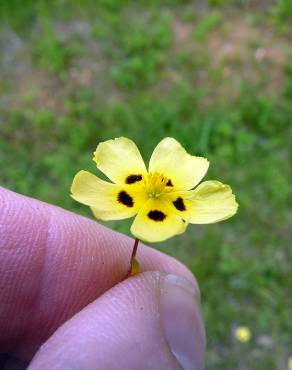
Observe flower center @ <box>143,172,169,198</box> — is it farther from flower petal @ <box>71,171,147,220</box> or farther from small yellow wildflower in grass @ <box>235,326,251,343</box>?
small yellow wildflower in grass @ <box>235,326,251,343</box>

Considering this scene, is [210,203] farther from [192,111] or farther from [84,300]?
[192,111]

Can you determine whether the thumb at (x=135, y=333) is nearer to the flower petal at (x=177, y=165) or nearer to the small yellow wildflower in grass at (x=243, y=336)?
the flower petal at (x=177, y=165)

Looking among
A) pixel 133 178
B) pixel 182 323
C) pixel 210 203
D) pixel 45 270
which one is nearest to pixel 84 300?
pixel 45 270

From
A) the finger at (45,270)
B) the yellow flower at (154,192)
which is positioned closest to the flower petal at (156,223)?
the yellow flower at (154,192)

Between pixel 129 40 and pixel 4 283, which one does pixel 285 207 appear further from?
pixel 4 283

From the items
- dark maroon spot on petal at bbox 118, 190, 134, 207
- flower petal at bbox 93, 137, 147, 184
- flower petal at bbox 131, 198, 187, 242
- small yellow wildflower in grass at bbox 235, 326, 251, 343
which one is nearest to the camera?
flower petal at bbox 131, 198, 187, 242

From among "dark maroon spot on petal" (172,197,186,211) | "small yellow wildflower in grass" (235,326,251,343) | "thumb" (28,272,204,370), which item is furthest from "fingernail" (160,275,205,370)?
"small yellow wildflower in grass" (235,326,251,343)

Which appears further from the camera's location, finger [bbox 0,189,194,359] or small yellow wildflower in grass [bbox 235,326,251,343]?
small yellow wildflower in grass [bbox 235,326,251,343]
